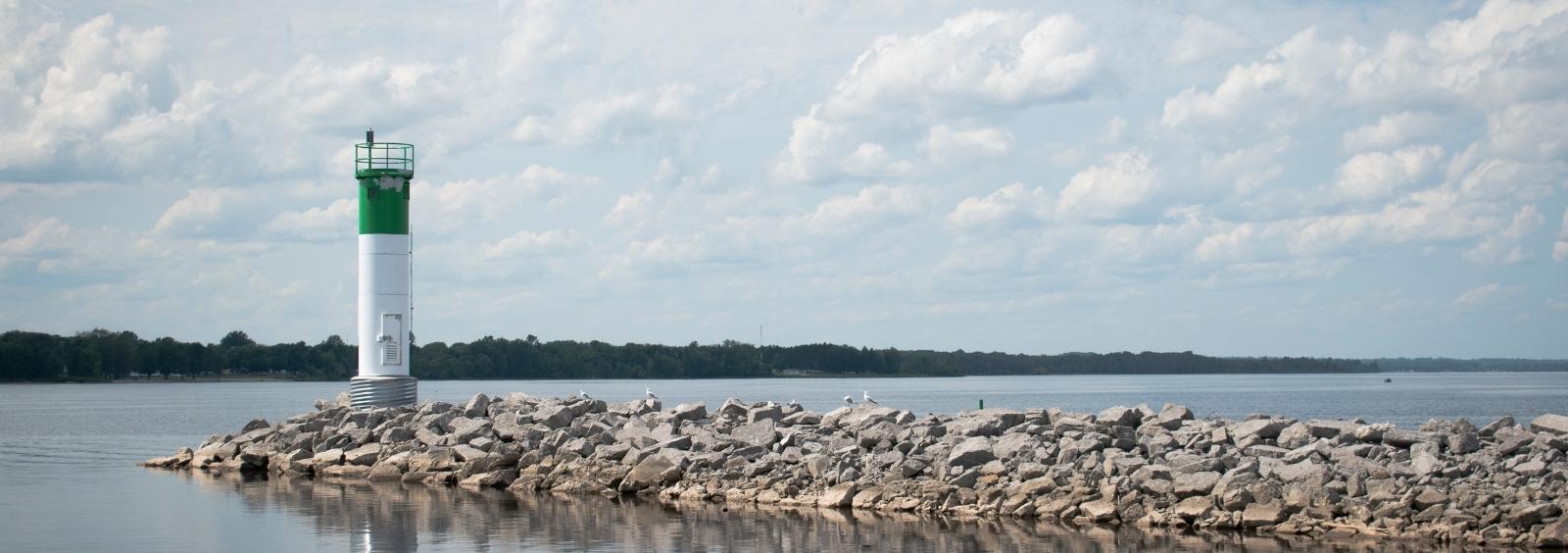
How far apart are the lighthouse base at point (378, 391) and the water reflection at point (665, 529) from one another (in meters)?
5.44

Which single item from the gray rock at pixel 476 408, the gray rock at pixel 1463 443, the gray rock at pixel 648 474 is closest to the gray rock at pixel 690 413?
the gray rock at pixel 648 474

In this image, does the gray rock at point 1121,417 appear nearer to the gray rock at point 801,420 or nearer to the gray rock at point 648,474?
the gray rock at point 801,420

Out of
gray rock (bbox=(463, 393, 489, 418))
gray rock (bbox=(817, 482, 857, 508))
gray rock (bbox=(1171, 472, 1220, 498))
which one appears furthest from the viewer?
gray rock (bbox=(463, 393, 489, 418))

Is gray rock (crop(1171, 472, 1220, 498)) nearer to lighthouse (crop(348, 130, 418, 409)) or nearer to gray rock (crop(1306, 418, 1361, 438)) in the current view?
gray rock (crop(1306, 418, 1361, 438))

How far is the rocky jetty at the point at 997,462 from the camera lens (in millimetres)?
16656

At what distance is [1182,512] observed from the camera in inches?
687

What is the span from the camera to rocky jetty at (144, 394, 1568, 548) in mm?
16656

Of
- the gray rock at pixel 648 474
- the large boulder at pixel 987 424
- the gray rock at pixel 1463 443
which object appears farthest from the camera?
the gray rock at pixel 648 474

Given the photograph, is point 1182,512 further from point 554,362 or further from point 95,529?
point 554,362

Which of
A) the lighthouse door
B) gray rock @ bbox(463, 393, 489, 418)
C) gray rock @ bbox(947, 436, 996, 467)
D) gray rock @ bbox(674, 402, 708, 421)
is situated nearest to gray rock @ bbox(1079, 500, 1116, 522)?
gray rock @ bbox(947, 436, 996, 467)

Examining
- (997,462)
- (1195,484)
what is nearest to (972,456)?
(997,462)

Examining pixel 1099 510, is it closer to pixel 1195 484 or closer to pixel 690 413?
pixel 1195 484

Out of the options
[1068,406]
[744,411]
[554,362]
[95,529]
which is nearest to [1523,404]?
[1068,406]

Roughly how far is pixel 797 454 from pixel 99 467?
13916 millimetres
